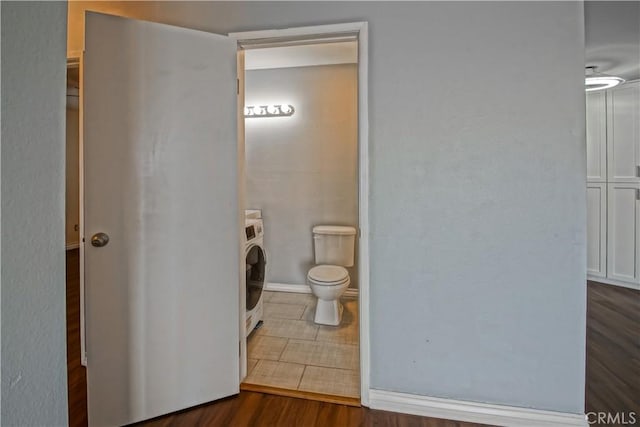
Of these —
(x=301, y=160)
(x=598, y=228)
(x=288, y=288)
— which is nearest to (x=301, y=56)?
(x=301, y=160)

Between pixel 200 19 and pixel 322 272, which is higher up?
pixel 200 19

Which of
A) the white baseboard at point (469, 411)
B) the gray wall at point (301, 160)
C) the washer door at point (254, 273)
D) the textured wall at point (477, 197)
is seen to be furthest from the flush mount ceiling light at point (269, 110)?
the white baseboard at point (469, 411)

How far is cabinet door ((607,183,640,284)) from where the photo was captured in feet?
10.9

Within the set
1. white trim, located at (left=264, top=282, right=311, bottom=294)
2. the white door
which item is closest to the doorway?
the white door

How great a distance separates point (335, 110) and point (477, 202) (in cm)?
203

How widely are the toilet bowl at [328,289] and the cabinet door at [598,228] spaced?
2985 millimetres

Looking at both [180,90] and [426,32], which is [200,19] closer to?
[180,90]

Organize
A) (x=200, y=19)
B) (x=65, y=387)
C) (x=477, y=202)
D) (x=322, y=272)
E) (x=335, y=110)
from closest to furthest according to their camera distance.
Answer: (x=65, y=387)
(x=477, y=202)
(x=200, y=19)
(x=322, y=272)
(x=335, y=110)

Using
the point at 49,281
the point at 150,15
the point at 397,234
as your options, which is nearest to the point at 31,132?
the point at 49,281

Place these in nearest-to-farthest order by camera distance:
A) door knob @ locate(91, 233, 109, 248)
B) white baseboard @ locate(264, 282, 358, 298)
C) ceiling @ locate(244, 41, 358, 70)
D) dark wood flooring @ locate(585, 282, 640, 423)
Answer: door knob @ locate(91, 233, 109, 248), dark wood flooring @ locate(585, 282, 640, 423), ceiling @ locate(244, 41, 358, 70), white baseboard @ locate(264, 282, 358, 298)

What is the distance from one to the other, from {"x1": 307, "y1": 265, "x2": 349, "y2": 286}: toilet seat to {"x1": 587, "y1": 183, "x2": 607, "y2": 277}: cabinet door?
300 cm

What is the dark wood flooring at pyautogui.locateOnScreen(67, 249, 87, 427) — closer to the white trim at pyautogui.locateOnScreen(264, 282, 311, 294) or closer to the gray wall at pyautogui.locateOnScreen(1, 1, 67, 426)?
the gray wall at pyautogui.locateOnScreen(1, 1, 67, 426)

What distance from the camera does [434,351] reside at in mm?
1626

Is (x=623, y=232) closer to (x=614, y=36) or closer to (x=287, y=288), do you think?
(x=614, y=36)
